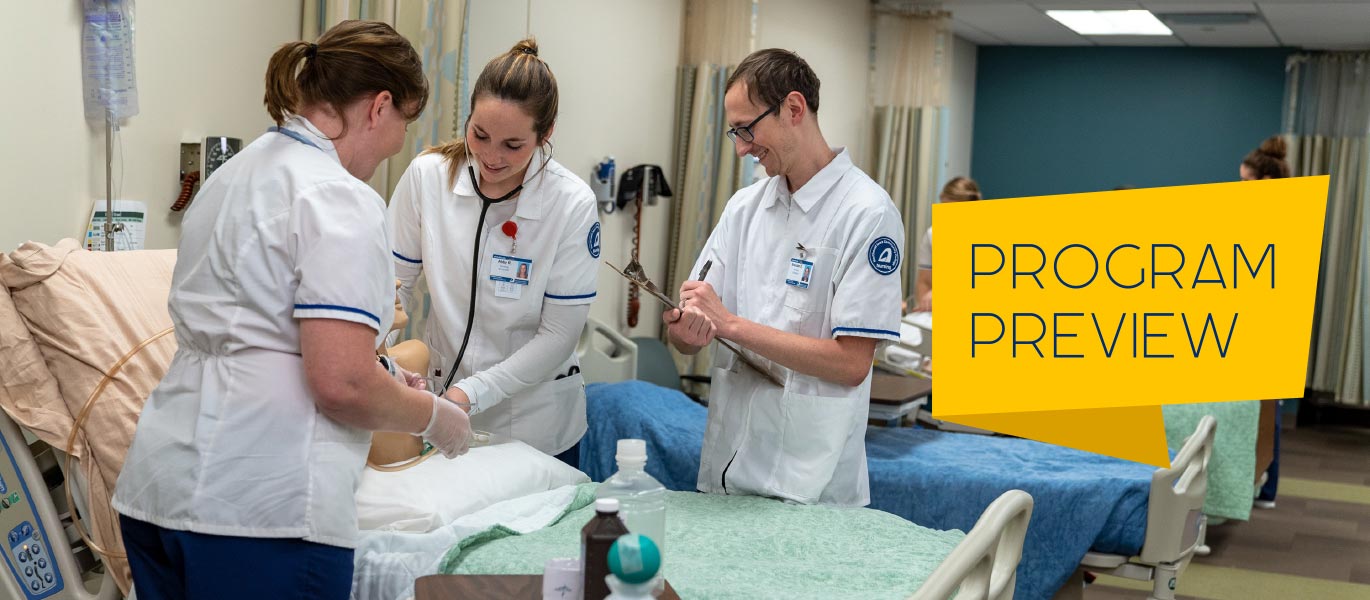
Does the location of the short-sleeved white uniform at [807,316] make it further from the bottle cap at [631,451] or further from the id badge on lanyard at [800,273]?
the bottle cap at [631,451]

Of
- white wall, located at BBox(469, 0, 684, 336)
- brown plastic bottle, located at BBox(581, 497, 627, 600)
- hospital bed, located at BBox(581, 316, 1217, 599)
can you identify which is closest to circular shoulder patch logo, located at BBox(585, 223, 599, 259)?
brown plastic bottle, located at BBox(581, 497, 627, 600)

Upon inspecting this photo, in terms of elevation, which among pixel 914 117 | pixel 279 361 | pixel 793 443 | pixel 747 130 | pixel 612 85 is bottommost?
pixel 793 443

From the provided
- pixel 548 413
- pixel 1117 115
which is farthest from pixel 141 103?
pixel 1117 115

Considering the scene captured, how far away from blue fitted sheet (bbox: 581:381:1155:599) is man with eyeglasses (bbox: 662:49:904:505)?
50.2 inches

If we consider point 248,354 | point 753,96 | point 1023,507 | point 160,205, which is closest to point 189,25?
point 160,205

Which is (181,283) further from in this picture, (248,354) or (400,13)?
(400,13)

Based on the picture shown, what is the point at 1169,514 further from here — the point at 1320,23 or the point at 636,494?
the point at 1320,23

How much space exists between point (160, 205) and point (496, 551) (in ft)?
4.64

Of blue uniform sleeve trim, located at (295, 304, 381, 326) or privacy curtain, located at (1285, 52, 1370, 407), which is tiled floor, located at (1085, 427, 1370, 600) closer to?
privacy curtain, located at (1285, 52, 1370, 407)

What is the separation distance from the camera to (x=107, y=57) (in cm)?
253

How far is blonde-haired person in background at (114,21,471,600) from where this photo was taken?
1.39 metres

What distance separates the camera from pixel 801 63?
217cm

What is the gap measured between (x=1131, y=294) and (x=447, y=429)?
1.38 metres

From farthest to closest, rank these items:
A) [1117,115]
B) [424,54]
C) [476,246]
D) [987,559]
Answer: [1117,115], [424,54], [476,246], [987,559]
